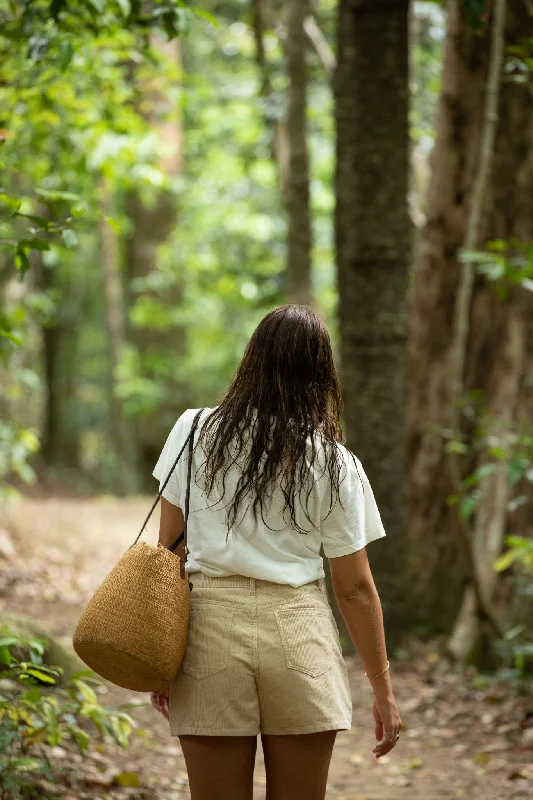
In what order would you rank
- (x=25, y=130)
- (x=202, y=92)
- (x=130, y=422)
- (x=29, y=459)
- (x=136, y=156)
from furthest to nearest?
(x=29, y=459) → (x=130, y=422) → (x=202, y=92) → (x=136, y=156) → (x=25, y=130)

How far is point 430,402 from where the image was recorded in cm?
797

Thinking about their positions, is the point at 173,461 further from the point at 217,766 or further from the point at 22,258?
the point at 22,258

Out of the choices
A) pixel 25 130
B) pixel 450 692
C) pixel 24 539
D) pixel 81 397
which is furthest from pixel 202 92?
pixel 81 397

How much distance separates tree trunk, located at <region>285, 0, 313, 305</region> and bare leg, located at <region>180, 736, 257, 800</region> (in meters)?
6.58


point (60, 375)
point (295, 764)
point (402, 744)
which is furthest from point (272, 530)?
point (60, 375)

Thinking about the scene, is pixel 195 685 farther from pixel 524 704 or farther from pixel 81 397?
pixel 81 397

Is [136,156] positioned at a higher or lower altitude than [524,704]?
higher

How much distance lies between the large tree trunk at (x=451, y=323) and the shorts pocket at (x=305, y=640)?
4546 mm

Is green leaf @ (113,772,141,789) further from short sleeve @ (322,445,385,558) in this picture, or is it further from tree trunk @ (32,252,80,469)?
tree trunk @ (32,252,80,469)

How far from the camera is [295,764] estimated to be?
2582 millimetres

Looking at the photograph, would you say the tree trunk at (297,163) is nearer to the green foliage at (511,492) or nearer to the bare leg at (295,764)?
the green foliage at (511,492)

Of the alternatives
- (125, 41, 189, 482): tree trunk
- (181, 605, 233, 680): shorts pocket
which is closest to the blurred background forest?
(181, 605, 233, 680): shorts pocket

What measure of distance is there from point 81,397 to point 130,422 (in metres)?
11.5

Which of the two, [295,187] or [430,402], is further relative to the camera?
[295,187]
